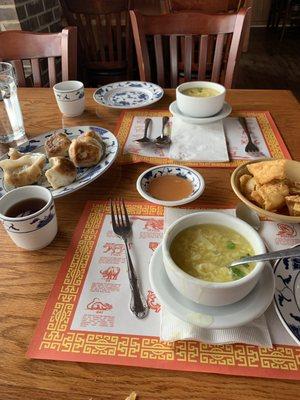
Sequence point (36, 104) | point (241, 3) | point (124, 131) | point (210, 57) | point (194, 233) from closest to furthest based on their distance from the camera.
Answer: point (194, 233)
point (124, 131)
point (36, 104)
point (210, 57)
point (241, 3)

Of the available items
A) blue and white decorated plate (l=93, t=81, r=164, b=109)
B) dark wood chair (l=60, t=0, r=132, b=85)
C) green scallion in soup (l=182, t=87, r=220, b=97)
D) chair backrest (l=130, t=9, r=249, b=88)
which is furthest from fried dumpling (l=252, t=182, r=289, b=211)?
dark wood chair (l=60, t=0, r=132, b=85)

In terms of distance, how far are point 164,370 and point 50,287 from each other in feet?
0.83

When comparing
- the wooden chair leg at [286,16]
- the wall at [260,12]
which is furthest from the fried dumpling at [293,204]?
the wall at [260,12]

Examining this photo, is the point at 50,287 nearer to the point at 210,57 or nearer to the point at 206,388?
the point at 206,388

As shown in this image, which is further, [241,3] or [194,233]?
[241,3]

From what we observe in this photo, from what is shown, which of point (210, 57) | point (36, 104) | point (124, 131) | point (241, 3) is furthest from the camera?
point (241, 3)

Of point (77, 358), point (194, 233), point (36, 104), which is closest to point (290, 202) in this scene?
point (194, 233)

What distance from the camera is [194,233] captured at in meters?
0.58

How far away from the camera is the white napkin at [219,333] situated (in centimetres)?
49

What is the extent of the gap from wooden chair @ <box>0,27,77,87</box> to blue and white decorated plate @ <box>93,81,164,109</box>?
0.26 metres

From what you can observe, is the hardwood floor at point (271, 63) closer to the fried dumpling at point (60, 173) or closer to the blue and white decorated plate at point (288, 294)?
the fried dumpling at point (60, 173)

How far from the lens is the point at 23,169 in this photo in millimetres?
827

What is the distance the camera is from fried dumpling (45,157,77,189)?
79cm

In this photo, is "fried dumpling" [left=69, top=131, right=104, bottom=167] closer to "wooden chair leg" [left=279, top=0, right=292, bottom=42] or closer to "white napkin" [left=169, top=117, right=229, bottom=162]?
"white napkin" [left=169, top=117, right=229, bottom=162]
